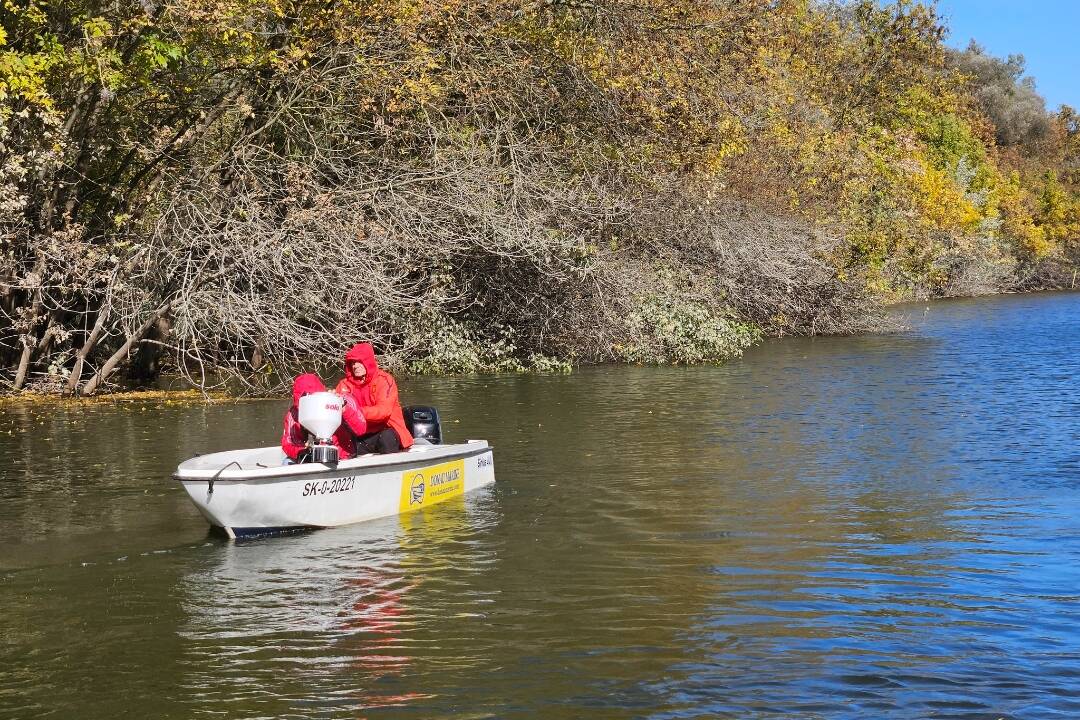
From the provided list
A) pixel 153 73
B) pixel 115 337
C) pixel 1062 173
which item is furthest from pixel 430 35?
pixel 1062 173

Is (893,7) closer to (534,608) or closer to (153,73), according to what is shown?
(153,73)

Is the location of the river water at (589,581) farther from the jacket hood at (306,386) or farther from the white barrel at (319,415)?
the jacket hood at (306,386)

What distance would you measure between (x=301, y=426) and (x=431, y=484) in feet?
5.37

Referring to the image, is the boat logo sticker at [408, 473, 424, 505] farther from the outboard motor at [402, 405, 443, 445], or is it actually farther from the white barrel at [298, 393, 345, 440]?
the white barrel at [298, 393, 345, 440]

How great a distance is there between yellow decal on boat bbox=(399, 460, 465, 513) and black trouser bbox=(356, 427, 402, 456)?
0.46m

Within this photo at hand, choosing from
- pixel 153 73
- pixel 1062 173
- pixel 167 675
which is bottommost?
pixel 167 675

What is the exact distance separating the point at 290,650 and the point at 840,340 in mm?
26587

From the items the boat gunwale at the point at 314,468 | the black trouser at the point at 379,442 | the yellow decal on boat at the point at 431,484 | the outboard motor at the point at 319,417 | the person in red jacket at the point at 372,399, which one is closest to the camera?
the boat gunwale at the point at 314,468

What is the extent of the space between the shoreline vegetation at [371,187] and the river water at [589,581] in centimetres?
268

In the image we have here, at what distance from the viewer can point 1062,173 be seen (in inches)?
3076

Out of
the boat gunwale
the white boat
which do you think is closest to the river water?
the white boat

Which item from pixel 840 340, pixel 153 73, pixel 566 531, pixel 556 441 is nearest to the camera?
pixel 566 531

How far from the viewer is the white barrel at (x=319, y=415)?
38.2 feet

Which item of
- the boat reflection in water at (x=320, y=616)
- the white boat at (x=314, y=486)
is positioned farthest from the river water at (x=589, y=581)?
the white boat at (x=314, y=486)
